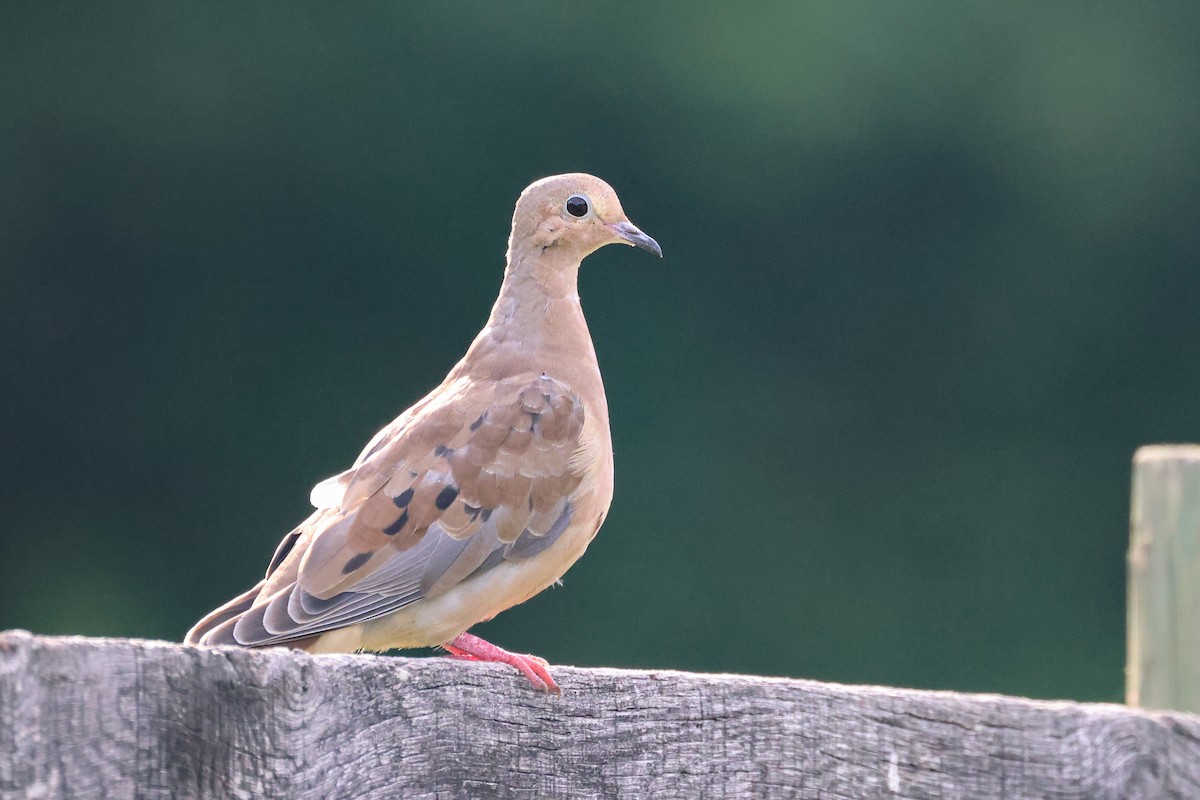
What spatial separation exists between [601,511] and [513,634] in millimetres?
4764

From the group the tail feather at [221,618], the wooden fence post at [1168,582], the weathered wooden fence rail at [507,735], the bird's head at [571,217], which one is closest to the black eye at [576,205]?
the bird's head at [571,217]

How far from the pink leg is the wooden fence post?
2.37 ft

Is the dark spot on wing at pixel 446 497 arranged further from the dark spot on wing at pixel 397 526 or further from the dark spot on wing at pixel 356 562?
the dark spot on wing at pixel 356 562

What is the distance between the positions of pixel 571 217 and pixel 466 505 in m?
0.74

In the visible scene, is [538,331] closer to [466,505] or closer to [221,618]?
[466,505]

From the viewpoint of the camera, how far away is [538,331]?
3096mm

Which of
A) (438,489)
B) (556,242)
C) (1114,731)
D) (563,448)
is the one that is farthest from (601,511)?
(1114,731)

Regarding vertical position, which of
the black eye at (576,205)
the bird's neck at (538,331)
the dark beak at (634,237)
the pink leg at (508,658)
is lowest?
the pink leg at (508,658)

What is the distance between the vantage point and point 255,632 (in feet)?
7.62

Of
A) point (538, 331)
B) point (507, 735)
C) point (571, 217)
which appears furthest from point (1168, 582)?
point (571, 217)

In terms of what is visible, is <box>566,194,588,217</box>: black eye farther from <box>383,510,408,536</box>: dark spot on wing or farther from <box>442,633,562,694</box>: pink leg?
<box>442,633,562,694</box>: pink leg

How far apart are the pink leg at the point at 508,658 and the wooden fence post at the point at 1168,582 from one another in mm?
722

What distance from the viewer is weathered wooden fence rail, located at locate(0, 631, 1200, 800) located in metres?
1.03

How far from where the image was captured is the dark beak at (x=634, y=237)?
Answer: 314cm
